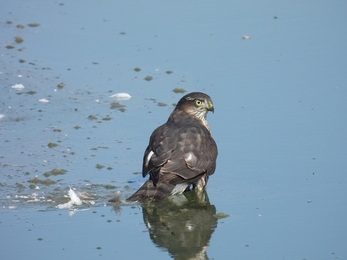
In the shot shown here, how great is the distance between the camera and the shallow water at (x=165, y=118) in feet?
23.4

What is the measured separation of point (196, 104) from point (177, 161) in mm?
1186

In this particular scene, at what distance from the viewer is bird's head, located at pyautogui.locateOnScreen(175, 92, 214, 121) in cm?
890

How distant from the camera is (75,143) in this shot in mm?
9156

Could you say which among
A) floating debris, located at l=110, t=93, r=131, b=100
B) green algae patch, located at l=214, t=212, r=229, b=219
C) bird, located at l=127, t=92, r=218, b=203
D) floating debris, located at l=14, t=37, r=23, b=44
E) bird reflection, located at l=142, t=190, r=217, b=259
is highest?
floating debris, located at l=14, t=37, r=23, b=44

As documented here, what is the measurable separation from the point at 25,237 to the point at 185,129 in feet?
6.89

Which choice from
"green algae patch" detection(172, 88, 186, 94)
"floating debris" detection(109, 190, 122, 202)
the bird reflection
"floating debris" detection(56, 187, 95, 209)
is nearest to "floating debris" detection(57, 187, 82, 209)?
"floating debris" detection(56, 187, 95, 209)

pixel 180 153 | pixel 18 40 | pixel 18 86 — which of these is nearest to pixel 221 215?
pixel 180 153

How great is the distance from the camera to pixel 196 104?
8.92 meters

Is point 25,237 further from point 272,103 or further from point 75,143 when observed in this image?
point 272,103

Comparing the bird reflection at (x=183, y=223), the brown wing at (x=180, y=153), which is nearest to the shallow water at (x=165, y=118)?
the bird reflection at (x=183, y=223)

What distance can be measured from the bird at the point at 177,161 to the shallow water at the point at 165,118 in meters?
0.17

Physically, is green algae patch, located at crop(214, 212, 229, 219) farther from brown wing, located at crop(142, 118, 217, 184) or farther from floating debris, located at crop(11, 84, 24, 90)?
floating debris, located at crop(11, 84, 24, 90)

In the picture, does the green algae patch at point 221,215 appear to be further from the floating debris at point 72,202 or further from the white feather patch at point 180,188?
the floating debris at point 72,202

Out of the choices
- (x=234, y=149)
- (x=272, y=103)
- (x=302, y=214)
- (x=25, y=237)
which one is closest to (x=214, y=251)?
(x=302, y=214)
